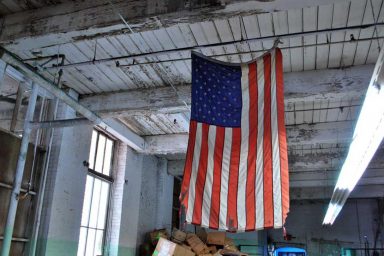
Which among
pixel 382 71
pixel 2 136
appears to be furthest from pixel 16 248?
pixel 382 71

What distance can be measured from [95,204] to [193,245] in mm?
3048

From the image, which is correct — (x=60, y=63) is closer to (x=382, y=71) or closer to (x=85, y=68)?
(x=85, y=68)

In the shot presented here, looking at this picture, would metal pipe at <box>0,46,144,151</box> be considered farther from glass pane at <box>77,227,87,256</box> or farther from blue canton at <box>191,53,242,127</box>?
glass pane at <box>77,227,87,256</box>

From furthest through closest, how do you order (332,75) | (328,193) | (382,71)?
(328,193)
(332,75)
(382,71)

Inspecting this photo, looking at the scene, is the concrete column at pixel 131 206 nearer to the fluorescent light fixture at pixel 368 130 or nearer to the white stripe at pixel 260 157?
the fluorescent light fixture at pixel 368 130

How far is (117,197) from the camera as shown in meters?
8.33

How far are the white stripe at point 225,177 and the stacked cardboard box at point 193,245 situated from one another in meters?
5.02

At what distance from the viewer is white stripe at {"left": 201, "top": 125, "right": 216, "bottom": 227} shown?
3.77 meters

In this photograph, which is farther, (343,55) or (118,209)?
(118,209)

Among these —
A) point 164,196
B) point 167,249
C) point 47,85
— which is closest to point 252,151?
point 47,85

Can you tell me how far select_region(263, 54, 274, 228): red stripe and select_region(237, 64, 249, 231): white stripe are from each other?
0.19m

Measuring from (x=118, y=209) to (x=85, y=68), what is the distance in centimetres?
359

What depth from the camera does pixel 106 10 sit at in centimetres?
401

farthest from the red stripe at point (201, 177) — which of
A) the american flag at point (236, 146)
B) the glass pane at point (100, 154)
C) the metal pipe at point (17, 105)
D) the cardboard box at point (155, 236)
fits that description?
the cardboard box at point (155, 236)
